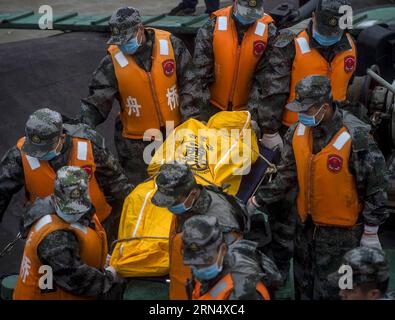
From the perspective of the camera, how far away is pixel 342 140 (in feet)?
14.9

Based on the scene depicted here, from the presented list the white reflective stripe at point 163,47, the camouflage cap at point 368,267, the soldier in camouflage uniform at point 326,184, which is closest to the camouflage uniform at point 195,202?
the soldier in camouflage uniform at point 326,184

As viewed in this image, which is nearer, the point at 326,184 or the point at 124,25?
the point at 326,184

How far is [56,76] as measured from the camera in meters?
8.01

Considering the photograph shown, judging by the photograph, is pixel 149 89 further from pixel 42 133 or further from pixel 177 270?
pixel 177 270

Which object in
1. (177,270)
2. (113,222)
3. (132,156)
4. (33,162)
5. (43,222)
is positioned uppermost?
(43,222)

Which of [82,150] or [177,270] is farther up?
[82,150]

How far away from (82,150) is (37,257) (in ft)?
3.17

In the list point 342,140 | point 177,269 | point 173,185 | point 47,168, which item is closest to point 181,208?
point 173,185

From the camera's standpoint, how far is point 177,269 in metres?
4.20

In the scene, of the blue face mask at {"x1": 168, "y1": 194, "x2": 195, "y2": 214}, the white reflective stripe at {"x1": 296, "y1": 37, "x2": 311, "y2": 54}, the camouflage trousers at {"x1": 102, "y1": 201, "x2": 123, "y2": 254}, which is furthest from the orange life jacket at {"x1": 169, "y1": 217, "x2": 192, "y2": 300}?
the white reflective stripe at {"x1": 296, "y1": 37, "x2": 311, "y2": 54}

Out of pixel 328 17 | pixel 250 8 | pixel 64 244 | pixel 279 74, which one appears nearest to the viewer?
pixel 64 244

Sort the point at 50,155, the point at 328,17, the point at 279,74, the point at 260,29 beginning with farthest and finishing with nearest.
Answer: the point at 260,29, the point at 279,74, the point at 328,17, the point at 50,155

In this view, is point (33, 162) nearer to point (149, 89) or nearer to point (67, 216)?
point (67, 216)

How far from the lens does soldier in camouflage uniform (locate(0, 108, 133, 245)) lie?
4773 millimetres
